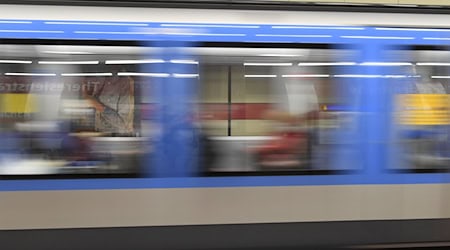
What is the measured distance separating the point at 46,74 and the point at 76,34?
0.38m

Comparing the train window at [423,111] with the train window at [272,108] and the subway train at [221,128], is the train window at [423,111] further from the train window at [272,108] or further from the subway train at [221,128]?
the train window at [272,108]

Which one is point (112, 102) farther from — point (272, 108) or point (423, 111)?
point (423, 111)

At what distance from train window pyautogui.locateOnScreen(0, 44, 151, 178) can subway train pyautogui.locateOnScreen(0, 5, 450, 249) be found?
0.01 meters

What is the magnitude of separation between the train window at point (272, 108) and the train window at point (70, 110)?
0.57 metres

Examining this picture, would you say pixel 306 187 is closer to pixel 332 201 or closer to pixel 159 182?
pixel 332 201

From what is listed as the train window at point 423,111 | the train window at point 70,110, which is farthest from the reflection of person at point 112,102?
the train window at point 423,111

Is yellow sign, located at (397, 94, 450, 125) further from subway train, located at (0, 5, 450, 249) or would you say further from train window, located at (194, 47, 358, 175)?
train window, located at (194, 47, 358, 175)

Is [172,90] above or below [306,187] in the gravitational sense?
above

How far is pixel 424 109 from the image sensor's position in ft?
14.8

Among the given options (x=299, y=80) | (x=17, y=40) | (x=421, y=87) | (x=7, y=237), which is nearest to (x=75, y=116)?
(x=17, y=40)

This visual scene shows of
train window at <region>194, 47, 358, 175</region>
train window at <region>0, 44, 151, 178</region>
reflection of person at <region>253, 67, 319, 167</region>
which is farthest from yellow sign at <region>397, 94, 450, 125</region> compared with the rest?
train window at <region>0, 44, 151, 178</region>

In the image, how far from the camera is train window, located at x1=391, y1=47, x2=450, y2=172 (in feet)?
14.7

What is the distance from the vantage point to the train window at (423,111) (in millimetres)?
4480

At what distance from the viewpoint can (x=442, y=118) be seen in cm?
454
